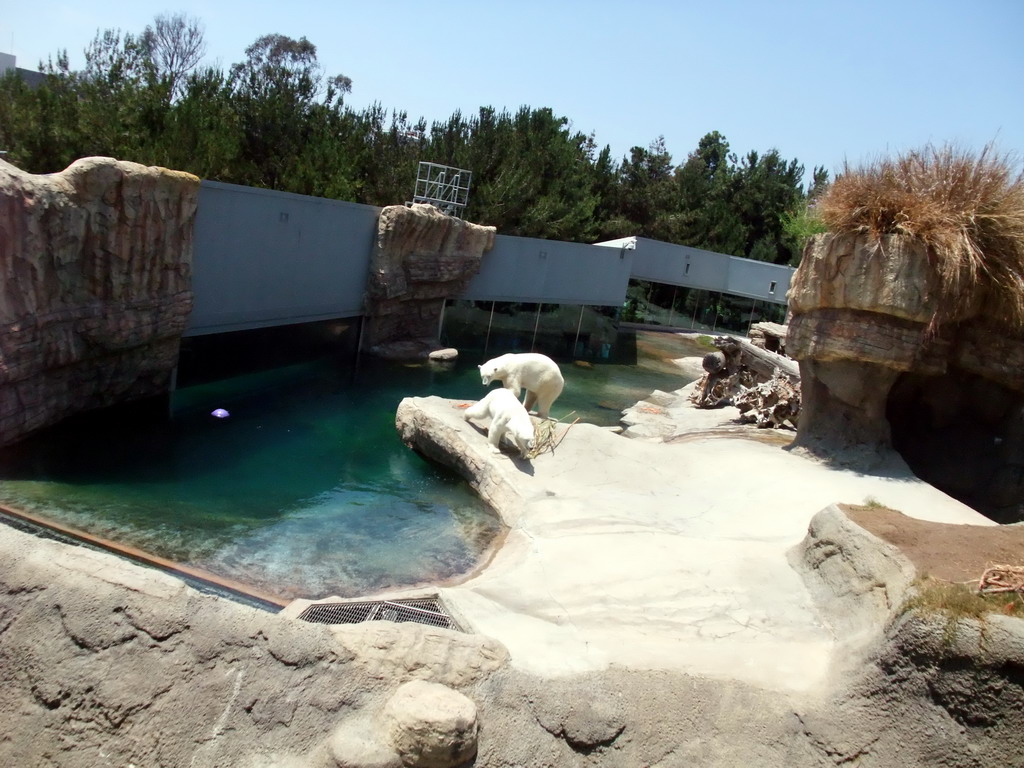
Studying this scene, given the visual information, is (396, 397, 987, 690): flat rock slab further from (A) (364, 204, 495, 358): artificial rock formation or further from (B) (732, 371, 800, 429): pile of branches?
(A) (364, 204, 495, 358): artificial rock formation

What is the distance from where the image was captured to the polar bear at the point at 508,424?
413 inches

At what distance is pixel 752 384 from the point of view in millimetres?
16547

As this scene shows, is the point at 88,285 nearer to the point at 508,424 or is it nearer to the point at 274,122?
the point at 508,424

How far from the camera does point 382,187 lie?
84.3 feet

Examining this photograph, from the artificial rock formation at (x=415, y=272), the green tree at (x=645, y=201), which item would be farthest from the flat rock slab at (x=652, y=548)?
the green tree at (x=645, y=201)

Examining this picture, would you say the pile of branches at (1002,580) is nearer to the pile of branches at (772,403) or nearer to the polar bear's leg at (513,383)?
the polar bear's leg at (513,383)

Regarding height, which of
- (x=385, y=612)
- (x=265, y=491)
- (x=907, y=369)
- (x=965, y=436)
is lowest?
(x=265, y=491)

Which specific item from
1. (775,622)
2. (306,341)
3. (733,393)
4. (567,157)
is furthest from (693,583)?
(567,157)

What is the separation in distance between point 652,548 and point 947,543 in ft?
8.51

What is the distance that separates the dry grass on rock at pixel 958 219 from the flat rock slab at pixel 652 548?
8.51 feet

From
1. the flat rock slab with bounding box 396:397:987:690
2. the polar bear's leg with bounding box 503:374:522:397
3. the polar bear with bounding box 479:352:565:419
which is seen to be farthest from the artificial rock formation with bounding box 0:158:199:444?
the polar bear's leg with bounding box 503:374:522:397

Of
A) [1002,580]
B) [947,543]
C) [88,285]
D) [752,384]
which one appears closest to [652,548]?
[947,543]

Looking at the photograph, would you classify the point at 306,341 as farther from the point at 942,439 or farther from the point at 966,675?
the point at 966,675

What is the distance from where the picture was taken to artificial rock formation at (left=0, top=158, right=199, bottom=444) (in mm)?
9523
